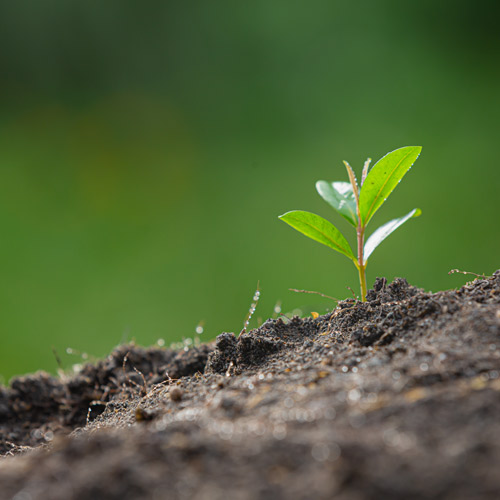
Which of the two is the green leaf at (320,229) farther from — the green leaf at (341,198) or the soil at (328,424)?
the soil at (328,424)

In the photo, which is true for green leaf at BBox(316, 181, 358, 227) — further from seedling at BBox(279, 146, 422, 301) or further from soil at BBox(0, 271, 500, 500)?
soil at BBox(0, 271, 500, 500)

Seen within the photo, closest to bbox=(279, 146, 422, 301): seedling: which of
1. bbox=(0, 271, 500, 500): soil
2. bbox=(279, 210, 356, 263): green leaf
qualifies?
bbox=(279, 210, 356, 263): green leaf

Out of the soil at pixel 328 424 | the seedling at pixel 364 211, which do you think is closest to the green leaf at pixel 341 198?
the seedling at pixel 364 211

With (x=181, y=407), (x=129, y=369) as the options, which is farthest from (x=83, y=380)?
(x=181, y=407)

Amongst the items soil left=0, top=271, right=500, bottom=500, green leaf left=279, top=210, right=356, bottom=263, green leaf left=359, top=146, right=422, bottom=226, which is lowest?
soil left=0, top=271, right=500, bottom=500

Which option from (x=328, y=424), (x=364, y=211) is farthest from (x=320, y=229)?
(x=328, y=424)

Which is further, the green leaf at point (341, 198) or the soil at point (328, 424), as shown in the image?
the green leaf at point (341, 198)
